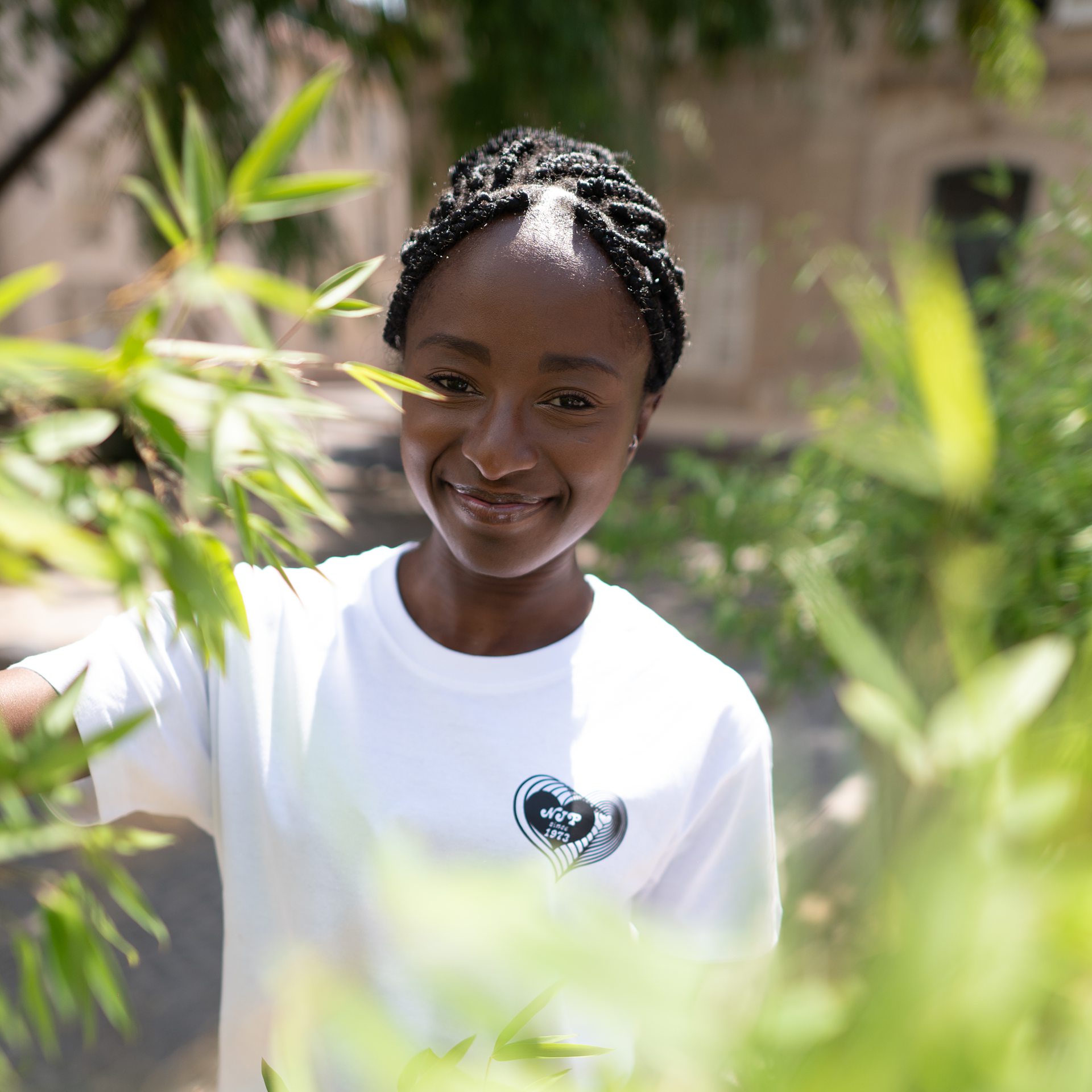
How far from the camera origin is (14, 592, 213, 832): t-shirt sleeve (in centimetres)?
93

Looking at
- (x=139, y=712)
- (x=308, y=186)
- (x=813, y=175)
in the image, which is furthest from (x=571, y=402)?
(x=813, y=175)

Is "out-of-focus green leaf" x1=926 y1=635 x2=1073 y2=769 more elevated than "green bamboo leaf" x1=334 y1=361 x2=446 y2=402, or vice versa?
"green bamboo leaf" x1=334 y1=361 x2=446 y2=402

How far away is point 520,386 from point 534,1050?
0.65 meters

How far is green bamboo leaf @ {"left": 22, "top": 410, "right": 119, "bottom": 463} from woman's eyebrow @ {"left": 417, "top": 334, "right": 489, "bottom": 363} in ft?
1.57

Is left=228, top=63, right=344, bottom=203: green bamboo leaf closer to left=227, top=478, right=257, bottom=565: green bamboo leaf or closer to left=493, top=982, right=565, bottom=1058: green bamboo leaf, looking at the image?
left=227, top=478, right=257, bottom=565: green bamboo leaf

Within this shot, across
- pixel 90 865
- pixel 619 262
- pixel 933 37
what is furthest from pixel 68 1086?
pixel 933 37

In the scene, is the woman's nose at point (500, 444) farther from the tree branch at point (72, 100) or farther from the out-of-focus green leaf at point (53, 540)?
the tree branch at point (72, 100)

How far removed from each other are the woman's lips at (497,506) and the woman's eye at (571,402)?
4.1 inches

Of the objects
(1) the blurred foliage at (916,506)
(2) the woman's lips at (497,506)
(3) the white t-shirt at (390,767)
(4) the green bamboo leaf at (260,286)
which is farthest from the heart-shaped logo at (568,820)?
(4) the green bamboo leaf at (260,286)

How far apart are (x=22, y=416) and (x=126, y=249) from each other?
13.3m

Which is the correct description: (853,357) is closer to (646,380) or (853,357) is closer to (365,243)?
(365,243)

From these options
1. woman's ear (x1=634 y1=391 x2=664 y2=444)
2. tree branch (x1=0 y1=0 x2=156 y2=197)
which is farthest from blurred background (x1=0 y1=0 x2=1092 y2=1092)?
woman's ear (x1=634 y1=391 x2=664 y2=444)

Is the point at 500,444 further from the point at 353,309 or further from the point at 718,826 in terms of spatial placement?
the point at 718,826

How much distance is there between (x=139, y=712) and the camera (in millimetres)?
876
